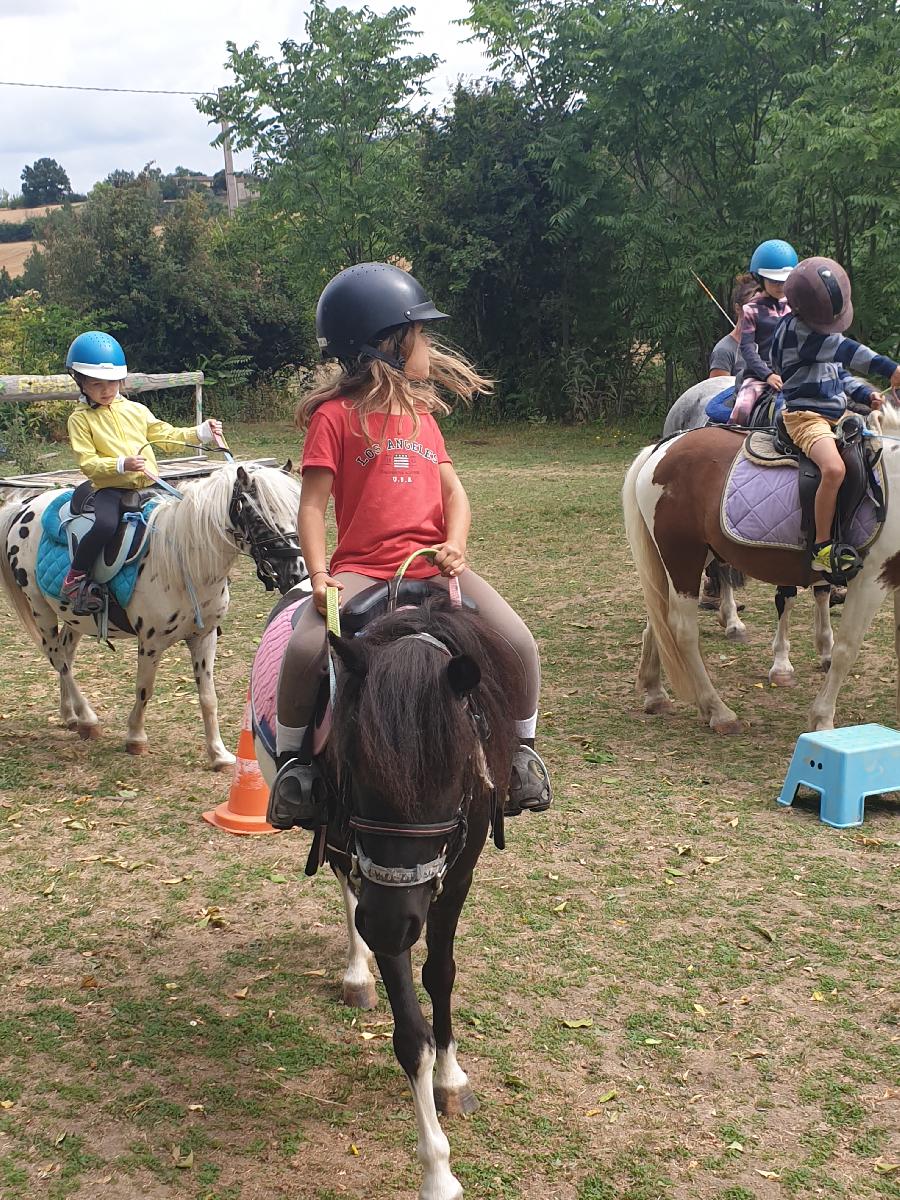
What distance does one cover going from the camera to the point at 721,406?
7066 mm

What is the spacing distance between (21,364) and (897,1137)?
70.2 feet

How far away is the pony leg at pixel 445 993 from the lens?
289 cm

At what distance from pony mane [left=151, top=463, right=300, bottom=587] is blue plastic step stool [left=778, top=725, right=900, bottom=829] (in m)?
2.67

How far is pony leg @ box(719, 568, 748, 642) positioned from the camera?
25.7ft

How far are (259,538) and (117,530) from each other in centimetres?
98

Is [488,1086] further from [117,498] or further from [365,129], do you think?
[365,129]

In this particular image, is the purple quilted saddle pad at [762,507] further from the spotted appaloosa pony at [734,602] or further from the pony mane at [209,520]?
the pony mane at [209,520]

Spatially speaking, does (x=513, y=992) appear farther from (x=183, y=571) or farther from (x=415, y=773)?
(x=183, y=571)

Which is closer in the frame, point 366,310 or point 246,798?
point 366,310

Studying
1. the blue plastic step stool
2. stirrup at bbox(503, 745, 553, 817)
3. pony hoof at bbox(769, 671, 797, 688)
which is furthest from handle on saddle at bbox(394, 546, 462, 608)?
pony hoof at bbox(769, 671, 797, 688)

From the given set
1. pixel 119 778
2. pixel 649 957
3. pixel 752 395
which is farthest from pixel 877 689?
pixel 119 778

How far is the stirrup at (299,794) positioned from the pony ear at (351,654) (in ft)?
1.89

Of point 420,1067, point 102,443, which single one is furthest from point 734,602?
point 420,1067

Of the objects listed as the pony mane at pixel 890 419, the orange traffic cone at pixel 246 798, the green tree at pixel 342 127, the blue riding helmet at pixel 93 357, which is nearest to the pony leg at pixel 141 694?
the orange traffic cone at pixel 246 798
